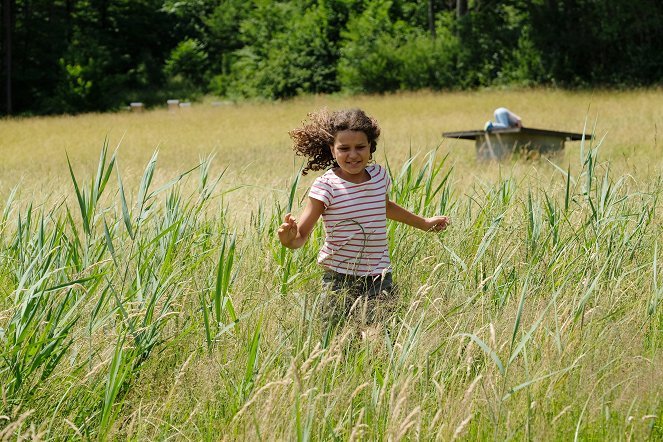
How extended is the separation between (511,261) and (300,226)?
1145mm

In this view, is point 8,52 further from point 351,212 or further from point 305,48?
point 351,212

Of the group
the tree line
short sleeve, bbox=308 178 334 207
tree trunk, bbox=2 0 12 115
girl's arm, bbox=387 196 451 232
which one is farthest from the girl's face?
tree trunk, bbox=2 0 12 115

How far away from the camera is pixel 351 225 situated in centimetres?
359

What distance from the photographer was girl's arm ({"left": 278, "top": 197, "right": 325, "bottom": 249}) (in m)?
3.28

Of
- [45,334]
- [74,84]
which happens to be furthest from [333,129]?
[74,84]

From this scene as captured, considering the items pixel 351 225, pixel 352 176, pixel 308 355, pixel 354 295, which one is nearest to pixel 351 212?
pixel 351 225

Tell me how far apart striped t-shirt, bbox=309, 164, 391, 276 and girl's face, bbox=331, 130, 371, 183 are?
6 cm

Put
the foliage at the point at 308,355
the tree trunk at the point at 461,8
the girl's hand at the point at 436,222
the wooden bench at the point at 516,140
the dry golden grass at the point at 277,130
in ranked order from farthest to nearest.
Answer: the tree trunk at the point at 461,8 → the dry golden grass at the point at 277,130 → the wooden bench at the point at 516,140 → the girl's hand at the point at 436,222 → the foliage at the point at 308,355

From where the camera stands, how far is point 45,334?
9.06 ft

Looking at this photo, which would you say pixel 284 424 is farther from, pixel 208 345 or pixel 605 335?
pixel 605 335

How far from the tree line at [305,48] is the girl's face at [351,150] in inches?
966

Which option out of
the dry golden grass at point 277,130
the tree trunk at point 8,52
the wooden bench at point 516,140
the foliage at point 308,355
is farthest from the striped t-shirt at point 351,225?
the tree trunk at point 8,52

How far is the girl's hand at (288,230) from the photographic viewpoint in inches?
128

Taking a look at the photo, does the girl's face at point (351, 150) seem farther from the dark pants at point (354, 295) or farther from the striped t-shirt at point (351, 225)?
the dark pants at point (354, 295)
